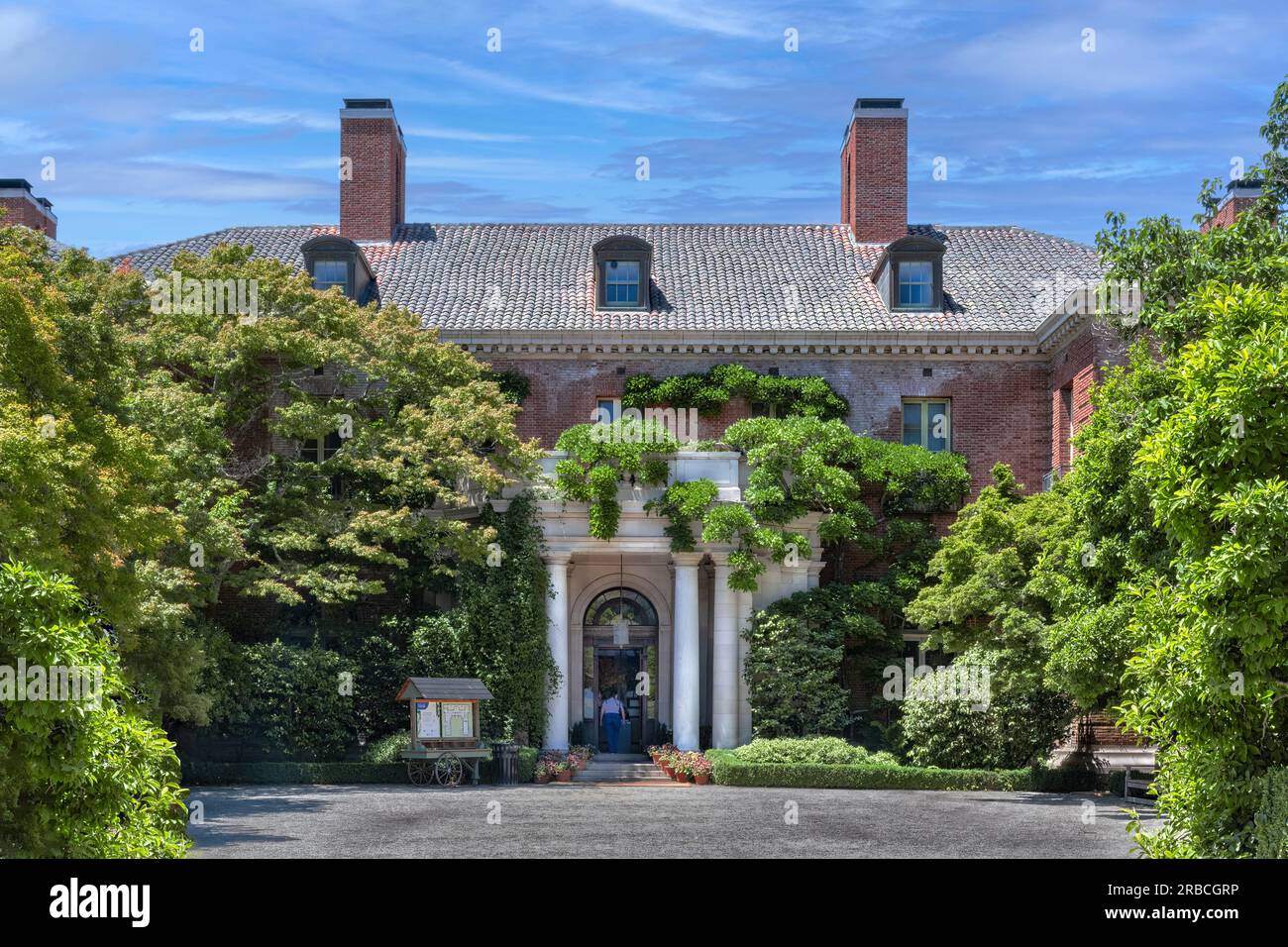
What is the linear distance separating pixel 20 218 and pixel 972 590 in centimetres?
2553

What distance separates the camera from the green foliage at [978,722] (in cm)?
2897

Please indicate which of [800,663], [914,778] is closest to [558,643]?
[800,663]

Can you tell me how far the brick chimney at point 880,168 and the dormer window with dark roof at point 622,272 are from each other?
21.7ft

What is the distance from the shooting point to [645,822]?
837 inches

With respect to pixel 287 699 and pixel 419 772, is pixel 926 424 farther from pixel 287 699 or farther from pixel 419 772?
pixel 287 699

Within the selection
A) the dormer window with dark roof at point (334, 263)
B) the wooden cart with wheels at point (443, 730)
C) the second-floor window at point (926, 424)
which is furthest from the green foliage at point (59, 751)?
the second-floor window at point (926, 424)

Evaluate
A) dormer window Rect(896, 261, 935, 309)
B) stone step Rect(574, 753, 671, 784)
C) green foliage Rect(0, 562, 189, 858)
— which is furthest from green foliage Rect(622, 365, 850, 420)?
green foliage Rect(0, 562, 189, 858)

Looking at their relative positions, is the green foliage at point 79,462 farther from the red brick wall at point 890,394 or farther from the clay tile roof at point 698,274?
the red brick wall at point 890,394

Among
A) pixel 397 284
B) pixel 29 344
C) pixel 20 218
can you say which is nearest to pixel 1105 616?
pixel 29 344

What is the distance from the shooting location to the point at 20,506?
1647 cm

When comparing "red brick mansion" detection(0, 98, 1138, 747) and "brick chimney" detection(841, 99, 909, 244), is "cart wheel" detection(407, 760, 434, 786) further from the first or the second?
"brick chimney" detection(841, 99, 909, 244)

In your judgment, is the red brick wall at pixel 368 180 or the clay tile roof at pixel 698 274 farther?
the red brick wall at pixel 368 180

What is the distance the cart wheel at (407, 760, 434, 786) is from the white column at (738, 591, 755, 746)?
22.1 feet
